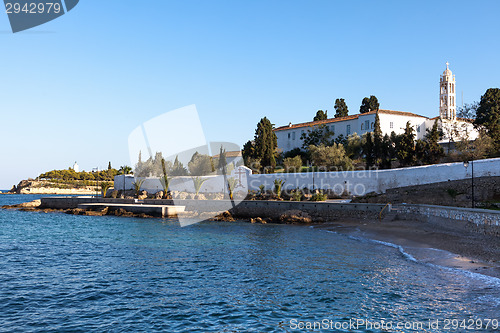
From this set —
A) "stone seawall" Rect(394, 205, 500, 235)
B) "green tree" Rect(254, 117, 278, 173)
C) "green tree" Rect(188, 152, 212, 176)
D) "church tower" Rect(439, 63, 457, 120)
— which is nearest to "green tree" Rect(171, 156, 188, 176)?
"green tree" Rect(188, 152, 212, 176)

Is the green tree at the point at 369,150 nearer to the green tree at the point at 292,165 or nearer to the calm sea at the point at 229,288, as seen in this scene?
the green tree at the point at 292,165

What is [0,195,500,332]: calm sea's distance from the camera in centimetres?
1133

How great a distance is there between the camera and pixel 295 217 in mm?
38594

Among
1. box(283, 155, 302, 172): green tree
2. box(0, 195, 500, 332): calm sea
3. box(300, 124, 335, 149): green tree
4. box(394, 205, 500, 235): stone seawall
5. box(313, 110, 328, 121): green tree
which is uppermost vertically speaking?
box(313, 110, 328, 121): green tree

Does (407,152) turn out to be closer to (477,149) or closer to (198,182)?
(477,149)

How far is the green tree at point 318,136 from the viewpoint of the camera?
6906 cm

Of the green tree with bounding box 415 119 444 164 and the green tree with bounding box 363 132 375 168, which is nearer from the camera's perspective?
the green tree with bounding box 415 119 444 164

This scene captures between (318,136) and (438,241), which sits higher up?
(318,136)

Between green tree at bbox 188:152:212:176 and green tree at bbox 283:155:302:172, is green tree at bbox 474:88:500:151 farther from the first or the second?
green tree at bbox 188:152:212:176

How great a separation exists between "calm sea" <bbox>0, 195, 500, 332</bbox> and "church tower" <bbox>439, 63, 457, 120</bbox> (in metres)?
62.5

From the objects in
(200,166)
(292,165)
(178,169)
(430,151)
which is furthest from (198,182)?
(430,151)

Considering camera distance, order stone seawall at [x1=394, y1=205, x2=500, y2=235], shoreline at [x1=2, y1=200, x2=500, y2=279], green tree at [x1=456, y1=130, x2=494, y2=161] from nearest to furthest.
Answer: shoreline at [x1=2, y1=200, x2=500, y2=279] → stone seawall at [x1=394, y1=205, x2=500, y2=235] → green tree at [x1=456, y1=130, x2=494, y2=161]

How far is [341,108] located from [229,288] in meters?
77.3

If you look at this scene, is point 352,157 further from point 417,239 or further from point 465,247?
point 465,247
